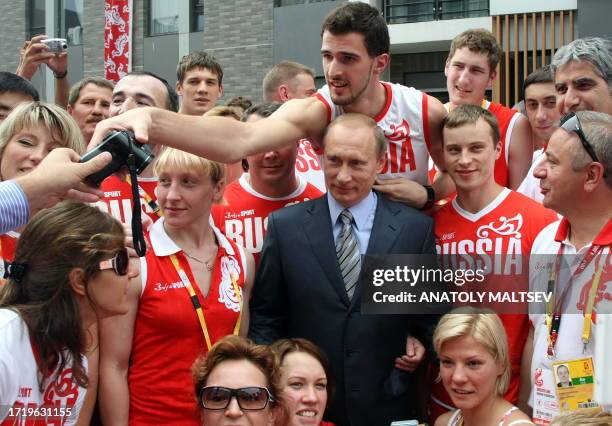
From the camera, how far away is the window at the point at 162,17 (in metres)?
16.8

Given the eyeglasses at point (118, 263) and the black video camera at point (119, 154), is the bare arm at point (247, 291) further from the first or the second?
the black video camera at point (119, 154)

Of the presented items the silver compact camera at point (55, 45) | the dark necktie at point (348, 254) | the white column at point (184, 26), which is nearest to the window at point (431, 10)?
the white column at point (184, 26)

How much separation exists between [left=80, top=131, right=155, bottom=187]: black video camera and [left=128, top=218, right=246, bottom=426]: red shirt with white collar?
0.87 meters

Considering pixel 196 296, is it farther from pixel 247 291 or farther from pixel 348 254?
pixel 348 254

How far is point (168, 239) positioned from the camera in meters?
3.49

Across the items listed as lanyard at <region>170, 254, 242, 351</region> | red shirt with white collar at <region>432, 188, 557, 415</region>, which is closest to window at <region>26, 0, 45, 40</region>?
lanyard at <region>170, 254, 242, 351</region>

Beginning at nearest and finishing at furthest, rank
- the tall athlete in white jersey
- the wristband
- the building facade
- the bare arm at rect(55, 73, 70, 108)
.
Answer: the tall athlete in white jersey
the wristband
the bare arm at rect(55, 73, 70, 108)
the building facade

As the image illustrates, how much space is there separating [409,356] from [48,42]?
372 cm

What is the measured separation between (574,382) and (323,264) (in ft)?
3.86

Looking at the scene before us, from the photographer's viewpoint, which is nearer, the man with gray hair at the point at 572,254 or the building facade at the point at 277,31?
the man with gray hair at the point at 572,254

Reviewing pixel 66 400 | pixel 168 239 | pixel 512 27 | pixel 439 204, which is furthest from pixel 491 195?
pixel 512 27

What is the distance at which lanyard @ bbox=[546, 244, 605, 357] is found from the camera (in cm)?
307

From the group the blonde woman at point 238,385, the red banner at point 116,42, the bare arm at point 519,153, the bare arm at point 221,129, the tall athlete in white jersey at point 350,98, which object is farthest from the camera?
the red banner at point 116,42

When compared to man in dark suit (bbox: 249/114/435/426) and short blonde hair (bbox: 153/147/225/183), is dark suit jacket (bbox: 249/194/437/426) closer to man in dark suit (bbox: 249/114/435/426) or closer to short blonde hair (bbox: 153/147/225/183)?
man in dark suit (bbox: 249/114/435/426)
